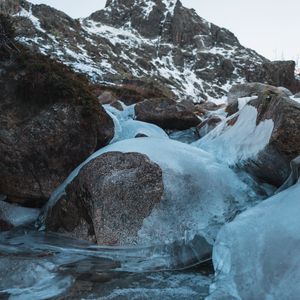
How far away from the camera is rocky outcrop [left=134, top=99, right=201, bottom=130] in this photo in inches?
354

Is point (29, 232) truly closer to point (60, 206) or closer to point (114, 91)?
point (60, 206)

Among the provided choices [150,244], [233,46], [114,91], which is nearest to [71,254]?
[150,244]

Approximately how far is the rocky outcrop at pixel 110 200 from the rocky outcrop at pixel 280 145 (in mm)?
1119

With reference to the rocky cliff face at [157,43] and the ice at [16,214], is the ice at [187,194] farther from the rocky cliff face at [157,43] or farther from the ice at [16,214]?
the rocky cliff face at [157,43]

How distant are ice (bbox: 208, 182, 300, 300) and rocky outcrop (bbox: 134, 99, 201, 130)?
19.5ft

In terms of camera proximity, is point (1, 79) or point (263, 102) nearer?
point (263, 102)

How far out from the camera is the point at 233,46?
11175cm

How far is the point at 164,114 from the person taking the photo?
29.4ft

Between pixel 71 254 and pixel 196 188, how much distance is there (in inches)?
56.0

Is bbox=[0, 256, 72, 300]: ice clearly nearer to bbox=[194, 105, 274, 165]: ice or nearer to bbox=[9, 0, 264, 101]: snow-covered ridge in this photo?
bbox=[194, 105, 274, 165]: ice

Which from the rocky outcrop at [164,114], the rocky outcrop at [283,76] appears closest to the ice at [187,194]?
the rocky outcrop at [164,114]

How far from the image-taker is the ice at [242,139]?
14.0 feet

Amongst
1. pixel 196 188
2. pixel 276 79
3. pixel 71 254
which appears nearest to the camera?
pixel 71 254

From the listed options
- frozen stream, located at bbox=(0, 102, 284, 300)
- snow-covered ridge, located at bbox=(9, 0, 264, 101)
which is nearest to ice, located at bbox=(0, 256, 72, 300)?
frozen stream, located at bbox=(0, 102, 284, 300)
